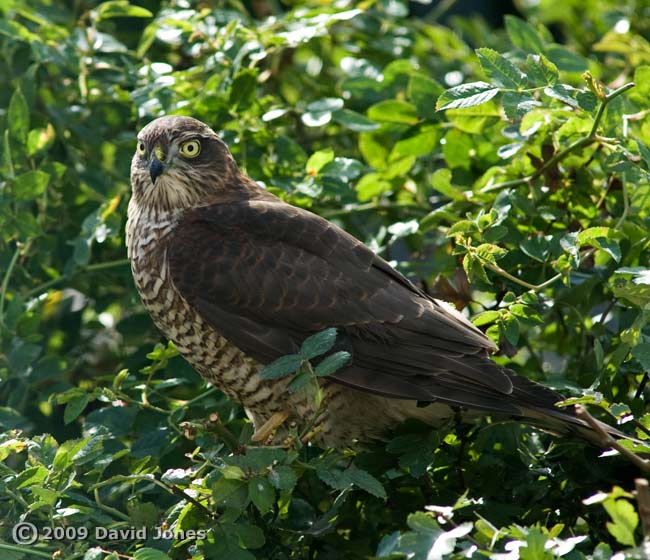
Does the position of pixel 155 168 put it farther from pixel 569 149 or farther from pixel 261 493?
pixel 261 493

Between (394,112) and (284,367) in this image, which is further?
(394,112)

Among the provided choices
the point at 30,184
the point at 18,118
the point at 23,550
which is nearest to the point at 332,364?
the point at 23,550

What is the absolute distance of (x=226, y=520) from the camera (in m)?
2.50

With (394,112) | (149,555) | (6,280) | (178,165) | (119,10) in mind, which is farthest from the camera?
(119,10)

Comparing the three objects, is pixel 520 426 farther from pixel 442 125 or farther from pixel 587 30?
pixel 587 30

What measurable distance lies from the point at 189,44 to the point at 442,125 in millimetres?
1115

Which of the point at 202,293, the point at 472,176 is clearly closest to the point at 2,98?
the point at 202,293

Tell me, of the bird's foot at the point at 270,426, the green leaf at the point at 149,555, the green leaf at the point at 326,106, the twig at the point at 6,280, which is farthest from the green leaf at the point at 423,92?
the green leaf at the point at 149,555

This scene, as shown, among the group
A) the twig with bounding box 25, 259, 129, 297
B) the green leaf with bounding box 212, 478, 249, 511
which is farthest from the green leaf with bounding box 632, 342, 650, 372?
the twig with bounding box 25, 259, 129, 297

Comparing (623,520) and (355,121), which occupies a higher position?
(623,520)

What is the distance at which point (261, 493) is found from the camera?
2418mm

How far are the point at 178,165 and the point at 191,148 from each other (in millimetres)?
86

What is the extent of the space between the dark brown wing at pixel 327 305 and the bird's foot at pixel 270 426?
0.20 metres

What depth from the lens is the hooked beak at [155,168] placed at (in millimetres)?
3478
